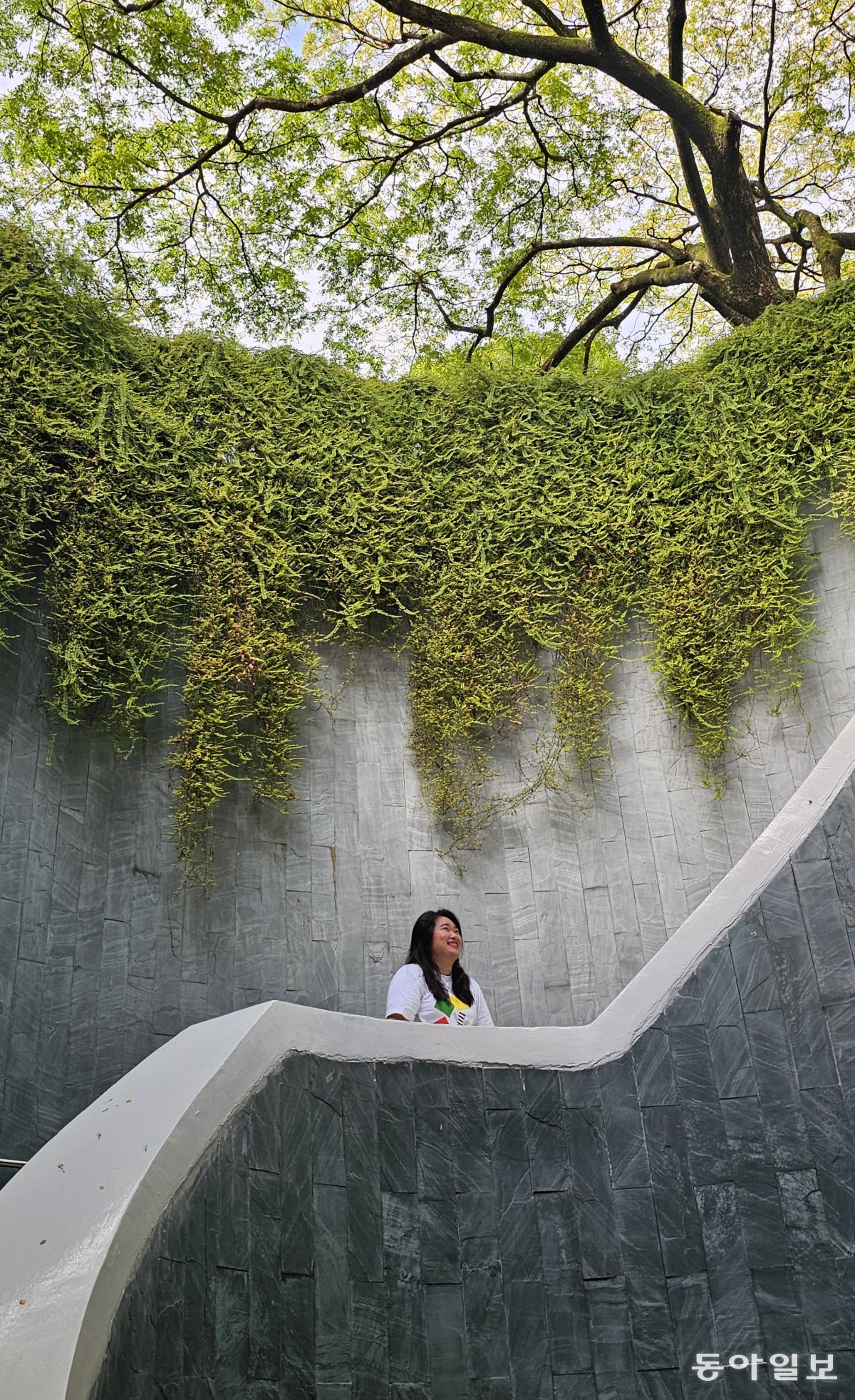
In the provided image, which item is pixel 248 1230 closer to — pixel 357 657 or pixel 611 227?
pixel 357 657

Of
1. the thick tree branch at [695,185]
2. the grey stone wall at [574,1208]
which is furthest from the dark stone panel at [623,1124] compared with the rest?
the thick tree branch at [695,185]

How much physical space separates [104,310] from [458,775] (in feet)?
9.85

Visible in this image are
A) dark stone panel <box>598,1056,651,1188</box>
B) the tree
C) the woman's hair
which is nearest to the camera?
dark stone panel <box>598,1056,651,1188</box>

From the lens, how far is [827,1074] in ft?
10.0

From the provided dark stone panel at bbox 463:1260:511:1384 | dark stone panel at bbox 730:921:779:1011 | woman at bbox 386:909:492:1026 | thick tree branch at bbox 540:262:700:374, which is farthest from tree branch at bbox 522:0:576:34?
dark stone panel at bbox 463:1260:511:1384

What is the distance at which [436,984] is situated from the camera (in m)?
4.41

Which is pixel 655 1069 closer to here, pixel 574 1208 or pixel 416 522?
pixel 574 1208

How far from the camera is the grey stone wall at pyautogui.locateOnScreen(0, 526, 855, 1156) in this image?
4.35 metres

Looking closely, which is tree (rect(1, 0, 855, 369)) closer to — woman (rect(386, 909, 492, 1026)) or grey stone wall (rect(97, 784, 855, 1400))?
woman (rect(386, 909, 492, 1026))

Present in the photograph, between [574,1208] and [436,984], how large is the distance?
1474mm

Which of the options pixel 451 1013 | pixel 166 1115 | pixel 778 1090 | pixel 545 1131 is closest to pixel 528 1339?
pixel 545 1131

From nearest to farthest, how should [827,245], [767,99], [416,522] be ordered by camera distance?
[416,522] < [827,245] < [767,99]

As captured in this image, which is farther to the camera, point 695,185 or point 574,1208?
point 695,185

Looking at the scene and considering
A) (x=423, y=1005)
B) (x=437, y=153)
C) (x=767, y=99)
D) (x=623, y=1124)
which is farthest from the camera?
(x=767, y=99)
